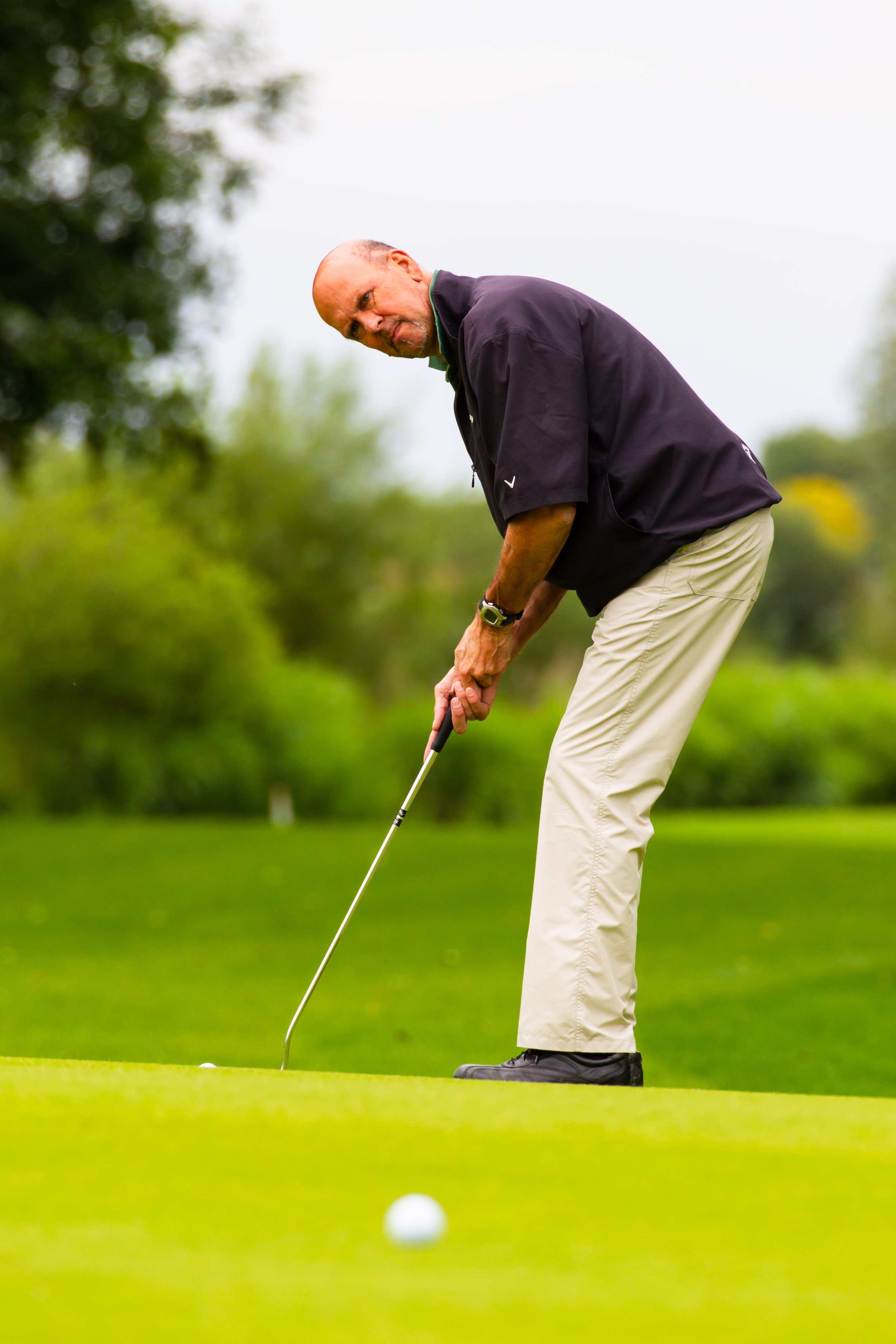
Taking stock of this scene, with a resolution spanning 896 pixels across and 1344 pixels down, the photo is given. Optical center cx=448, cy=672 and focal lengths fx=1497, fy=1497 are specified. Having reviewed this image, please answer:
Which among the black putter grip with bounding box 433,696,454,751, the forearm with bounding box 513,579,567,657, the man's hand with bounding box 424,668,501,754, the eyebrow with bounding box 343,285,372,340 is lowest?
the black putter grip with bounding box 433,696,454,751

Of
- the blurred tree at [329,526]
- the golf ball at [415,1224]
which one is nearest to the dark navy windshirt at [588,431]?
the golf ball at [415,1224]

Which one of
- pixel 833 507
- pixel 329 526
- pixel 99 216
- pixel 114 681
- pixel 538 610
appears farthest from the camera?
pixel 833 507

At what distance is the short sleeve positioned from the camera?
10.3 ft

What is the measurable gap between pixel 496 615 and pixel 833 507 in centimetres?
5604

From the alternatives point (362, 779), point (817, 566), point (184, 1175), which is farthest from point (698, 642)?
point (817, 566)

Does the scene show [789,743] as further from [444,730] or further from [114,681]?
[444,730]

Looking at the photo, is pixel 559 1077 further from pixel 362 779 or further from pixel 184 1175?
pixel 362 779

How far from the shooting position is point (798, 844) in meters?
14.2

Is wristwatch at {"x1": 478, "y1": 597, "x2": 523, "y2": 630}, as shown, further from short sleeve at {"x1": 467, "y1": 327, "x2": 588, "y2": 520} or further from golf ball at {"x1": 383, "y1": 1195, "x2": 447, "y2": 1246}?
golf ball at {"x1": 383, "y1": 1195, "x2": 447, "y2": 1246}

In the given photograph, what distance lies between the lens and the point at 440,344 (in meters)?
3.46

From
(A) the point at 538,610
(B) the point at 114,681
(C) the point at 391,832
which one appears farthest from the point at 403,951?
(B) the point at 114,681

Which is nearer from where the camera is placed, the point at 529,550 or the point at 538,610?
the point at 529,550

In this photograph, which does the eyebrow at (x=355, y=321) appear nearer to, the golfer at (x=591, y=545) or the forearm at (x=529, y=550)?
the golfer at (x=591, y=545)

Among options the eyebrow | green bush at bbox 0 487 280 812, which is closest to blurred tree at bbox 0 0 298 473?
green bush at bbox 0 487 280 812
